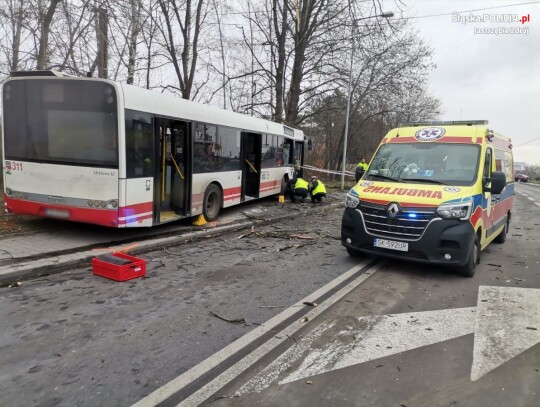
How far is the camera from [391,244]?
6082 millimetres

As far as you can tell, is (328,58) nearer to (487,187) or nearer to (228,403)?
(487,187)

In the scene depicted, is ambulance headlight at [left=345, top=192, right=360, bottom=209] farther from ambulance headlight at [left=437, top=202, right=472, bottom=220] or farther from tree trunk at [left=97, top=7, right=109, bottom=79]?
tree trunk at [left=97, top=7, right=109, bottom=79]

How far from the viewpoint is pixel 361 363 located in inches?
138

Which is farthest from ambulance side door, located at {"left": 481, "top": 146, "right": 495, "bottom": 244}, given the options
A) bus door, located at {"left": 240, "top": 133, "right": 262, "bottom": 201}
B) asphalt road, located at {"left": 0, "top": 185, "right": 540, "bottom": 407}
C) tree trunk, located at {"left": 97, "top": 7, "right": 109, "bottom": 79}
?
tree trunk, located at {"left": 97, "top": 7, "right": 109, "bottom": 79}

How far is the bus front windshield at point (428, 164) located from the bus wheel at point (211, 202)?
14.3ft

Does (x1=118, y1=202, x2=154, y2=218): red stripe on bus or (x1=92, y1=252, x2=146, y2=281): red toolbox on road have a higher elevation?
(x1=118, y1=202, x2=154, y2=218): red stripe on bus

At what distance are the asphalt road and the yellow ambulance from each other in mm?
495

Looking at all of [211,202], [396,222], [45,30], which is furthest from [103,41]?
[396,222]

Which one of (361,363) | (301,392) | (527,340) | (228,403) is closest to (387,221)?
(527,340)

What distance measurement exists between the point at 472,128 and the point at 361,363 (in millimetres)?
5205

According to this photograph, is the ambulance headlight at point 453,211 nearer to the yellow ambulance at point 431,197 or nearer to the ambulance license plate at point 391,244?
the yellow ambulance at point 431,197

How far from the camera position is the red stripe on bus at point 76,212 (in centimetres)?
696

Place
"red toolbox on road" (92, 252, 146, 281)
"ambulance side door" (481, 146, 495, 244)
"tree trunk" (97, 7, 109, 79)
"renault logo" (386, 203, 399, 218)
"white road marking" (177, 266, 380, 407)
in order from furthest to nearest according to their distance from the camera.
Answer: "tree trunk" (97, 7, 109, 79)
"ambulance side door" (481, 146, 495, 244)
"renault logo" (386, 203, 399, 218)
"red toolbox on road" (92, 252, 146, 281)
"white road marking" (177, 266, 380, 407)

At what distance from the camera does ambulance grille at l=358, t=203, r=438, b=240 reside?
584 cm
